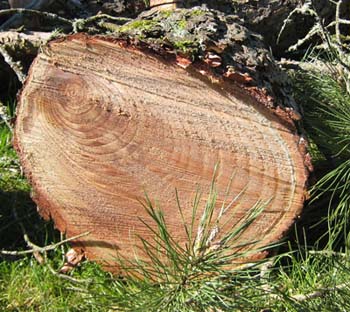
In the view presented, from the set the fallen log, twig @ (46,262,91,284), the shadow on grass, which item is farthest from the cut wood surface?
the shadow on grass

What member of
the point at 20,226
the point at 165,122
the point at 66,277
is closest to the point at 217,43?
the point at 165,122

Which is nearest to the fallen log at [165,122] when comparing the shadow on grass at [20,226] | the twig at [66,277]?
the twig at [66,277]

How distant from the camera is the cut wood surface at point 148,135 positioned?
2199mm

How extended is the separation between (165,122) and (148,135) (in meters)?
0.06

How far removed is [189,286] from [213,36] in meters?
0.88

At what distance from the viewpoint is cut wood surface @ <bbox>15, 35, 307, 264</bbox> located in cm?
220

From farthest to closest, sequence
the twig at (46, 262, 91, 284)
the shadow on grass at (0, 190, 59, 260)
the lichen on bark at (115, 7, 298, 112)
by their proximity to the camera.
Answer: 1. the shadow on grass at (0, 190, 59, 260)
2. the twig at (46, 262, 91, 284)
3. the lichen on bark at (115, 7, 298, 112)

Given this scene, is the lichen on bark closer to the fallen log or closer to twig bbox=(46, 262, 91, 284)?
the fallen log

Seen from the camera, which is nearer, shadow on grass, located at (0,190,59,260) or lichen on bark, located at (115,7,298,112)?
lichen on bark, located at (115,7,298,112)

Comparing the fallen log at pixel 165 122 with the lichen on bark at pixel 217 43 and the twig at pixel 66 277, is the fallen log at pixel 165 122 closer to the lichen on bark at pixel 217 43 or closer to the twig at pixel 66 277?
the lichen on bark at pixel 217 43

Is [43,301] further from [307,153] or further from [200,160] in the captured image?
[307,153]

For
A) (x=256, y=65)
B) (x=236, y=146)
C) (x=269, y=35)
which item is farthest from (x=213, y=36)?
(x=269, y=35)

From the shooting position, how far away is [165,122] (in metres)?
2.22

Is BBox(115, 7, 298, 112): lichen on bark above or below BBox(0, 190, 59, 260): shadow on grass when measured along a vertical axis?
above
